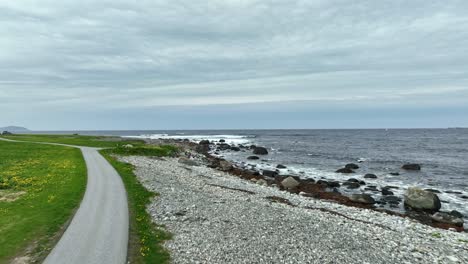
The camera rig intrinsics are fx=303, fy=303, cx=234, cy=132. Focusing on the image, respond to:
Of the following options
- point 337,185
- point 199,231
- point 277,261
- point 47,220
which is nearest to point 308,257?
point 277,261

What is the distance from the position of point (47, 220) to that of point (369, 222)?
74.0 ft

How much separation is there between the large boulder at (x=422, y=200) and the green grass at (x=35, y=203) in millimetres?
31649

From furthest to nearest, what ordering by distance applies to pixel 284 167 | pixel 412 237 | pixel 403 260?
pixel 284 167 → pixel 412 237 → pixel 403 260

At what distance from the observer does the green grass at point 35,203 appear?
1536 cm

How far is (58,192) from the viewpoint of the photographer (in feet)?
82.4

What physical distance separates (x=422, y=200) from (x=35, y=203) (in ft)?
115

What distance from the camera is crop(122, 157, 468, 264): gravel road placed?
15000 millimetres

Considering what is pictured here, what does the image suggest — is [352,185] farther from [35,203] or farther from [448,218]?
[35,203]

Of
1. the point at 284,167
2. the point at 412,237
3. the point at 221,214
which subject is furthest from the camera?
the point at 284,167

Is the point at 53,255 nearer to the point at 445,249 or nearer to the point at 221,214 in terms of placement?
the point at 221,214

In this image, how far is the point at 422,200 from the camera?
31000mm

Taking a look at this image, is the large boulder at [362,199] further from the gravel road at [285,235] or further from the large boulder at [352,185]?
the large boulder at [352,185]

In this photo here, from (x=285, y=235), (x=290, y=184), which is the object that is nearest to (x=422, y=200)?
(x=290, y=184)

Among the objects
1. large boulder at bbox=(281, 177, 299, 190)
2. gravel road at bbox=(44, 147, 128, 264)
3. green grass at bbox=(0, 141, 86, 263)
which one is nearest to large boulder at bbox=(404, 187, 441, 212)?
large boulder at bbox=(281, 177, 299, 190)
